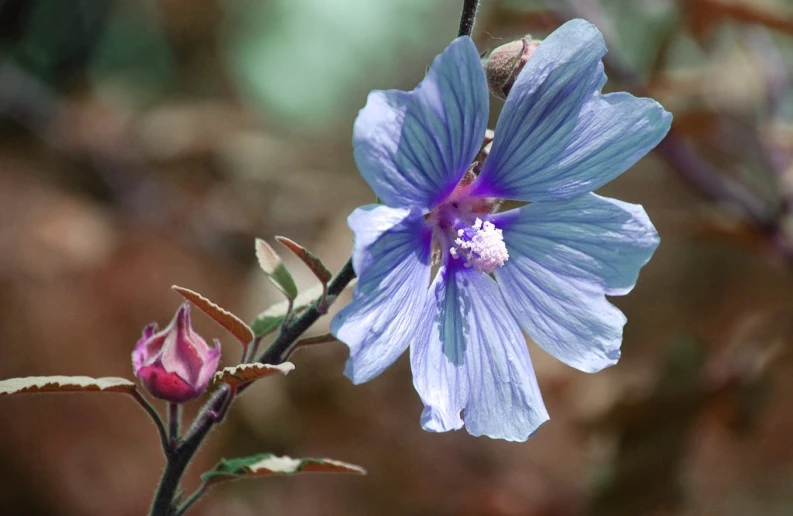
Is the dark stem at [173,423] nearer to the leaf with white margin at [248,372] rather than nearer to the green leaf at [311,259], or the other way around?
the leaf with white margin at [248,372]

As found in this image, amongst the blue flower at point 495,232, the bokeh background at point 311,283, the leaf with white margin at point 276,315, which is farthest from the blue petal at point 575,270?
the bokeh background at point 311,283

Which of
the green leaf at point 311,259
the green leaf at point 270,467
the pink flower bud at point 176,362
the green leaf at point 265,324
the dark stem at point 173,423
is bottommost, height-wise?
the green leaf at point 270,467

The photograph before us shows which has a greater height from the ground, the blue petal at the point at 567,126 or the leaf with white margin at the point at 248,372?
the blue petal at the point at 567,126

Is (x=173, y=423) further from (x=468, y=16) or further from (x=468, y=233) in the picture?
(x=468, y=16)

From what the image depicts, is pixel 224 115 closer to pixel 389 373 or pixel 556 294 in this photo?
pixel 389 373

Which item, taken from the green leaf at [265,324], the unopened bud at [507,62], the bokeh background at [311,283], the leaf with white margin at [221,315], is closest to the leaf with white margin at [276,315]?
the green leaf at [265,324]

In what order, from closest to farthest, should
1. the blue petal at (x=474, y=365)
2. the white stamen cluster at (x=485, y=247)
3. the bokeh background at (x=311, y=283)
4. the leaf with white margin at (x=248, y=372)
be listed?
the leaf with white margin at (x=248, y=372), the blue petal at (x=474, y=365), the white stamen cluster at (x=485, y=247), the bokeh background at (x=311, y=283)

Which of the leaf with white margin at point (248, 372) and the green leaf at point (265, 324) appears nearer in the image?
the leaf with white margin at point (248, 372)

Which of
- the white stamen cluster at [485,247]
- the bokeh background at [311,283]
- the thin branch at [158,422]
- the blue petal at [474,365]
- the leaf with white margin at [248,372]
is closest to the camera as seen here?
the leaf with white margin at [248,372]
